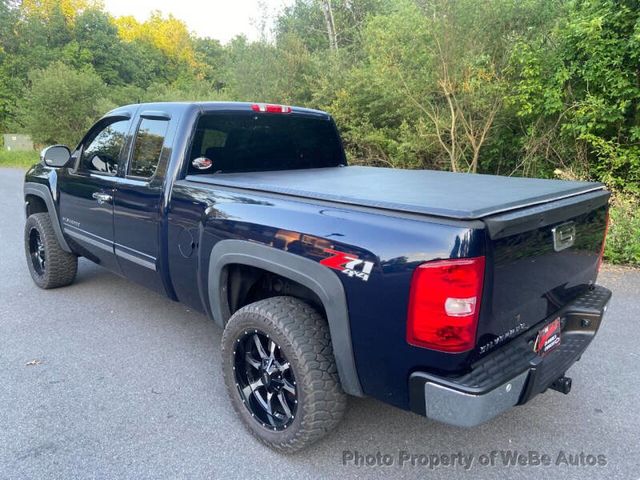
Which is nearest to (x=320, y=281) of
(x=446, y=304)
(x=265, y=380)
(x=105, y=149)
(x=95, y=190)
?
(x=446, y=304)

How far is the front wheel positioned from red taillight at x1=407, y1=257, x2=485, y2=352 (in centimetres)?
60

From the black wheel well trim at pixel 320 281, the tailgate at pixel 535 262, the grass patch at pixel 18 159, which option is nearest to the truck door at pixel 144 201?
the black wheel well trim at pixel 320 281

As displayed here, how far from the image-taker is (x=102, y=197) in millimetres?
3830

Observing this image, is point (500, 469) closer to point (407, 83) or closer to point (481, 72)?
point (481, 72)

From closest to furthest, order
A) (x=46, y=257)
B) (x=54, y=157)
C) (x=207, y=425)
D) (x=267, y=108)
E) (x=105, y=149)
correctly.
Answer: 1. (x=207, y=425)
2. (x=267, y=108)
3. (x=105, y=149)
4. (x=54, y=157)
5. (x=46, y=257)

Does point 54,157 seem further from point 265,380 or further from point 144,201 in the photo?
point 265,380

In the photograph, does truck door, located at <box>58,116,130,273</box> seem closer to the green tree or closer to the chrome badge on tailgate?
the chrome badge on tailgate

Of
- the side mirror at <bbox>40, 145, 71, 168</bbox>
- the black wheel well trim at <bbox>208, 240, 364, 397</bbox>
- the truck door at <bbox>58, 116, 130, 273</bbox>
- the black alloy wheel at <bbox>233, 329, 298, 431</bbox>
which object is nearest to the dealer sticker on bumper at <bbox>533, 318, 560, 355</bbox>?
the black wheel well trim at <bbox>208, 240, 364, 397</bbox>

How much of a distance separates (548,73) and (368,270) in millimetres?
7297

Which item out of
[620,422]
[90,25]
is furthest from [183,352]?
[90,25]

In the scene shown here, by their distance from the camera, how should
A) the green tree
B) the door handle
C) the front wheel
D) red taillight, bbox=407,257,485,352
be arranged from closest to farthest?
red taillight, bbox=407,257,485,352 → the front wheel → the door handle → the green tree

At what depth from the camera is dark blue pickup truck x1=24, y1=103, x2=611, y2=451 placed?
1.92 m

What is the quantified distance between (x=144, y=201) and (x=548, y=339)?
2701mm

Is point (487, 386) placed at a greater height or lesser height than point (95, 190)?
lesser
